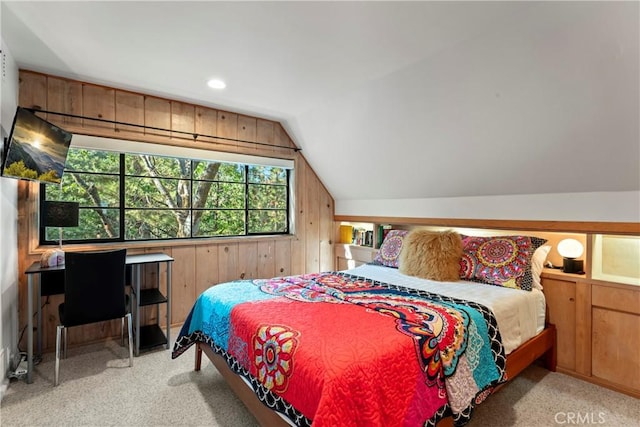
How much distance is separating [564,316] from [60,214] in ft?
13.0

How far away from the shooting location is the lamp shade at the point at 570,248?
2.59 metres

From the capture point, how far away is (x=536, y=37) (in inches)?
72.6

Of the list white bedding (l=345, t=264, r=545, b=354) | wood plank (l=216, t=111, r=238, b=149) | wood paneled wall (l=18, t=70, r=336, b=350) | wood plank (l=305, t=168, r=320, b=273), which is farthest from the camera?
wood plank (l=305, t=168, r=320, b=273)

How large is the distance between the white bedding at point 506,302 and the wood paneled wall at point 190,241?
174cm

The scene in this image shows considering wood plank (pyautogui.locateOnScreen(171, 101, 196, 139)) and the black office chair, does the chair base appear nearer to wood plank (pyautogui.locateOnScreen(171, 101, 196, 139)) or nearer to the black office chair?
the black office chair

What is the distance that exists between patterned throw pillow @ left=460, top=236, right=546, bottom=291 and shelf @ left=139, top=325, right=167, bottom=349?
2716 mm

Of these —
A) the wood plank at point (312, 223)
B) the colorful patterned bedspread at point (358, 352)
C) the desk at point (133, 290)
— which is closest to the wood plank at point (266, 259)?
the wood plank at point (312, 223)

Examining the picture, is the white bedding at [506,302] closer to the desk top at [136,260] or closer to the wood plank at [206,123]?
the desk top at [136,260]

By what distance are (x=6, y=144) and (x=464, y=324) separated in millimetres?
3059

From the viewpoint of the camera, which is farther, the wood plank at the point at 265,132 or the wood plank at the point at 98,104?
the wood plank at the point at 265,132

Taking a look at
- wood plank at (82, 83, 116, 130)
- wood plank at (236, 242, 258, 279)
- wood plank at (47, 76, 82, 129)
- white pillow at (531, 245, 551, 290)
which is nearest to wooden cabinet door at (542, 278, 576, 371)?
white pillow at (531, 245, 551, 290)

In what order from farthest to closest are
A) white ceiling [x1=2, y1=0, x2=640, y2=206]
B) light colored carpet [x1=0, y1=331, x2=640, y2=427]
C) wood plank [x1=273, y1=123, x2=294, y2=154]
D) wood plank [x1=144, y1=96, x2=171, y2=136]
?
wood plank [x1=273, y1=123, x2=294, y2=154] → wood plank [x1=144, y1=96, x2=171, y2=136] → light colored carpet [x1=0, y1=331, x2=640, y2=427] → white ceiling [x1=2, y1=0, x2=640, y2=206]

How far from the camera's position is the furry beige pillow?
2758 mm

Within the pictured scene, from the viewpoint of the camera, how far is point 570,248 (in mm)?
2621
